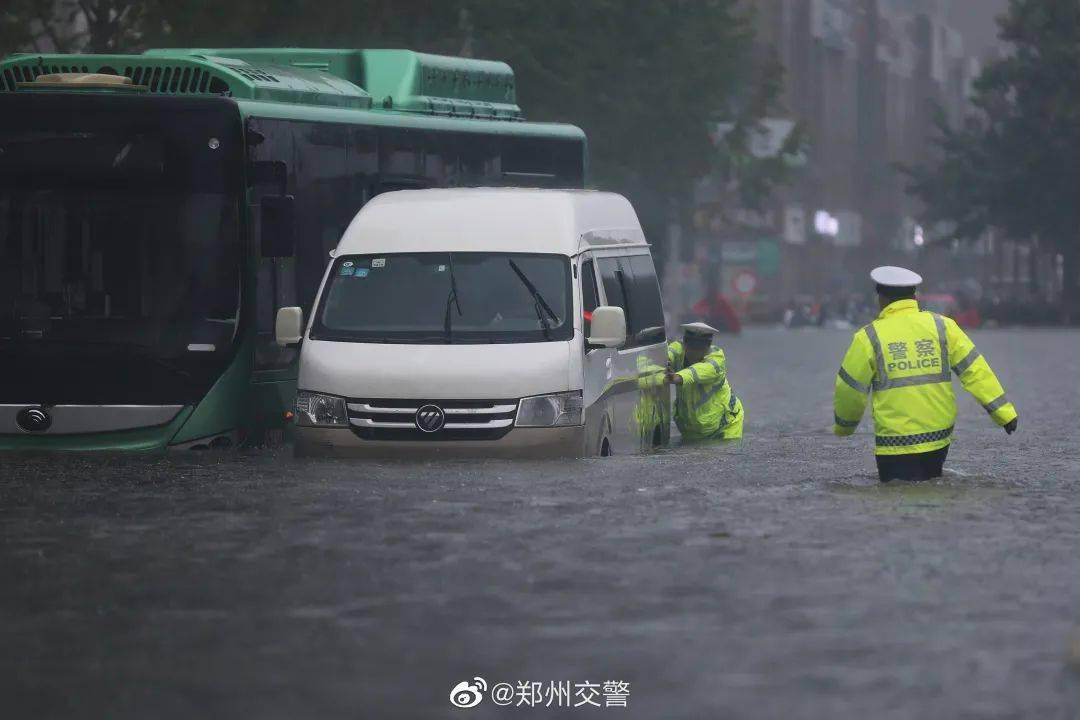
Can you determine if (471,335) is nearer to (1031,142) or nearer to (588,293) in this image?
(588,293)

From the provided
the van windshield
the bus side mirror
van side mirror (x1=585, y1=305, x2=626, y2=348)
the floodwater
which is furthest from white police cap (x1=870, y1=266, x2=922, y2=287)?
the bus side mirror

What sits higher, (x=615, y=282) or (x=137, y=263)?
(x=137, y=263)

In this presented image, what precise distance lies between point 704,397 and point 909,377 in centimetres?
538

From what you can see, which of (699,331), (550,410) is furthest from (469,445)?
(699,331)

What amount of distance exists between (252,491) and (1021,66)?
74.4m

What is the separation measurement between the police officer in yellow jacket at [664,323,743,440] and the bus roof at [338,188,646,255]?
211cm

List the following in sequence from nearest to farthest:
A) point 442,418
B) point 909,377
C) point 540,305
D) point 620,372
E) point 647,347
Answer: point 909,377 < point 442,418 < point 540,305 < point 620,372 < point 647,347

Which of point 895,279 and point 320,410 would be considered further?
point 320,410

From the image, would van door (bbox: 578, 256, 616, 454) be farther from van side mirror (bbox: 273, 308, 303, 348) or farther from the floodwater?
van side mirror (bbox: 273, 308, 303, 348)

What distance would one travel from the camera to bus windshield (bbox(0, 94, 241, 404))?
1744cm

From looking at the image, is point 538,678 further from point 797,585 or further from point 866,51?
point 866,51

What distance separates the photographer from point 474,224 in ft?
55.8

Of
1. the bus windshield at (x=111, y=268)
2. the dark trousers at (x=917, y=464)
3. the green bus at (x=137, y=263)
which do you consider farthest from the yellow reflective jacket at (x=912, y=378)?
the bus windshield at (x=111, y=268)

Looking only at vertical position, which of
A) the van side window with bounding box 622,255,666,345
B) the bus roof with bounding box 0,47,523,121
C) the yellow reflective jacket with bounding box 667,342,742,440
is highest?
the bus roof with bounding box 0,47,523,121
